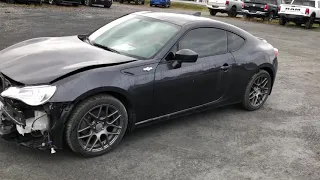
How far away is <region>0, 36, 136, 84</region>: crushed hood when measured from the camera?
12.3 feet

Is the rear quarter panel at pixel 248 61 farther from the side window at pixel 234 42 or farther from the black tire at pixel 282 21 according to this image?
the black tire at pixel 282 21

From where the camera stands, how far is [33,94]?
139 inches

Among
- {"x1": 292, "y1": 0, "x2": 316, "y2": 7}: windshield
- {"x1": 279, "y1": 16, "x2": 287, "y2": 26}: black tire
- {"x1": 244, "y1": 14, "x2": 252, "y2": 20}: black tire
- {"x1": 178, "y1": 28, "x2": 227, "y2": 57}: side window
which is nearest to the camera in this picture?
{"x1": 178, "y1": 28, "x2": 227, "y2": 57}: side window

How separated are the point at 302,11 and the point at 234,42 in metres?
18.5

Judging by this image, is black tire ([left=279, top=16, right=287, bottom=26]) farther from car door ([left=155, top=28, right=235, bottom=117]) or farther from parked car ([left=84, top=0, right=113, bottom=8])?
car door ([left=155, top=28, right=235, bottom=117])

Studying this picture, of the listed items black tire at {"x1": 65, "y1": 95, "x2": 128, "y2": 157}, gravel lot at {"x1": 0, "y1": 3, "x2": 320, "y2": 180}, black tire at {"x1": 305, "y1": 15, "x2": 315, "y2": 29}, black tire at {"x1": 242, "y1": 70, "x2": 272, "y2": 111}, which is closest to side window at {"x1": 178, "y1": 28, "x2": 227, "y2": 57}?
black tire at {"x1": 242, "y1": 70, "x2": 272, "y2": 111}

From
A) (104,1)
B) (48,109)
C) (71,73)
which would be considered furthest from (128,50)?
(104,1)

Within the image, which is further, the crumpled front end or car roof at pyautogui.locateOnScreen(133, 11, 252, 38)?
car roof at pyautogui.locateOnScreen(133, 11, 252, 38)

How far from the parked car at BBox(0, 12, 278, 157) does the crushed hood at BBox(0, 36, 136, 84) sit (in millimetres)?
11

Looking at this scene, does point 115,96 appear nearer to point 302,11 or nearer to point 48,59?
point 48,59

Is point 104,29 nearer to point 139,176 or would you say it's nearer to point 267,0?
point 139,176

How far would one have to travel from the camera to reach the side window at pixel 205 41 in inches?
188

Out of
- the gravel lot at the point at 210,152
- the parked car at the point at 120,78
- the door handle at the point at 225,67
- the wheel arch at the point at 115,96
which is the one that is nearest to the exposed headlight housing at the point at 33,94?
the parked car at the point at 120,78

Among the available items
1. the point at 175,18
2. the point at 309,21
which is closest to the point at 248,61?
the point at 175,18
